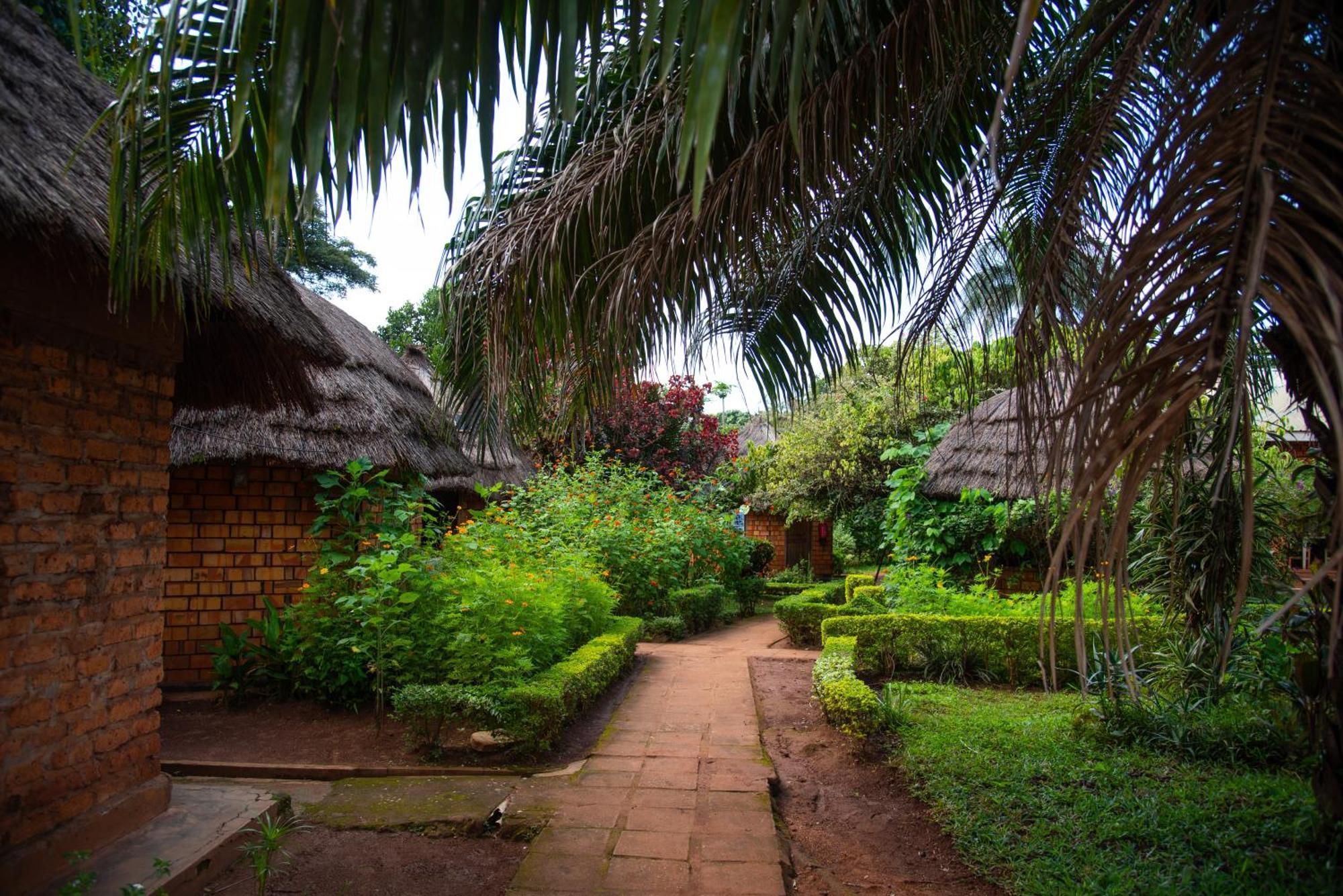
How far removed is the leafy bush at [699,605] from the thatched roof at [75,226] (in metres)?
7.86

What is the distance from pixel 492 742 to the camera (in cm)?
530

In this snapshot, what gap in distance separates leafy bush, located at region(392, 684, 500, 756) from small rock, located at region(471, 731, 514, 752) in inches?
3.5

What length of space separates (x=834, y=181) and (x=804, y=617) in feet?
26.1

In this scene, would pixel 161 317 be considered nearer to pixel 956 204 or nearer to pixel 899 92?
pixel 899 92

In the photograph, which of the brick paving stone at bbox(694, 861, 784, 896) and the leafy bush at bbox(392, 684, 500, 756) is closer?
the brick paving stone at bbox(694, 861, 784, 896)

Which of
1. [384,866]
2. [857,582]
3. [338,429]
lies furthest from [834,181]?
[857,582]

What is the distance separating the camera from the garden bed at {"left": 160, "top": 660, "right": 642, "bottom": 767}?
528 centimetres

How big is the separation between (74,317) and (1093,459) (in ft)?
12.2

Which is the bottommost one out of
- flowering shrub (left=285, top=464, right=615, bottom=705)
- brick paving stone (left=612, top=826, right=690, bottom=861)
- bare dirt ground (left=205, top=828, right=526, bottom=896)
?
bare dirt ground (left=205, top=828, right=526, bottom=896)

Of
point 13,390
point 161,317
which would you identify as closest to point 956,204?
point 161,317

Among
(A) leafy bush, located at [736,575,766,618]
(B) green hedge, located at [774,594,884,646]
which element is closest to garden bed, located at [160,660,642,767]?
(B) green hedge, located at [774,594,884,646]

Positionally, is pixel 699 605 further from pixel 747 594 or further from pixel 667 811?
pixel 667 811

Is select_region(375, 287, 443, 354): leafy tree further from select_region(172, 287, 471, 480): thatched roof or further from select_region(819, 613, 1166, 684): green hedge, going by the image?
select_region(819, 613, 1166, 684): green hedge

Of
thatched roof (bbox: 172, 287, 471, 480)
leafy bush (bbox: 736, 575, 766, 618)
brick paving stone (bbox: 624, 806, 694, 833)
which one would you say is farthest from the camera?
leafy bush (bbox: 736, 575, 766, 618)
